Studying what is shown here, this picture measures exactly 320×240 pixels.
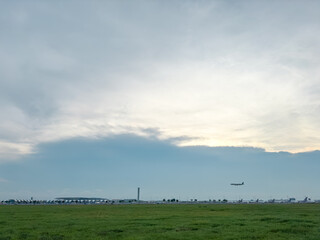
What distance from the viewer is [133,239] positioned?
3231cm

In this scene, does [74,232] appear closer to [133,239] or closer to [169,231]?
[133,239]

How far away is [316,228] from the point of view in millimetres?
38250

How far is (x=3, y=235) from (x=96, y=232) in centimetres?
987

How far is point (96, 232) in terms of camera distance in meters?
37.0

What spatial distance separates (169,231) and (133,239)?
20.4 feet

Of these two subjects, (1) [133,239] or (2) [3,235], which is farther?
(2) [3,235]

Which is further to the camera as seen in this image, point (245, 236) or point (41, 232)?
point (41, 232)

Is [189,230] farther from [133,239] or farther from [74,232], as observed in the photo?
[74,232]

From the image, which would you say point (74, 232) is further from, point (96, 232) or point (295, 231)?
point (295, 231)

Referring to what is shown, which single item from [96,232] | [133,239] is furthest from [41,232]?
[133,239]

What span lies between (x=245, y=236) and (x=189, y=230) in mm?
7201

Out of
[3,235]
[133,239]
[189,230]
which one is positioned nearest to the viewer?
[133,239]

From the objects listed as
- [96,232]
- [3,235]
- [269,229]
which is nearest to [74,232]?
[96,232]

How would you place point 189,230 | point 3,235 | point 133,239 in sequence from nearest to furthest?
point 133,239
point 3,235
point 189,230
